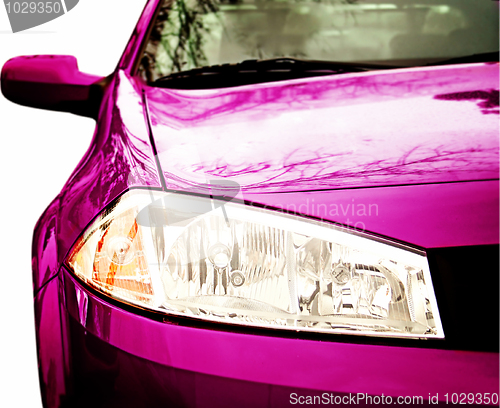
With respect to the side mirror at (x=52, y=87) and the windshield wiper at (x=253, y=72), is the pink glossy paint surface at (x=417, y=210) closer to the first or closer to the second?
the windshield wiper at (x=253, y=72)

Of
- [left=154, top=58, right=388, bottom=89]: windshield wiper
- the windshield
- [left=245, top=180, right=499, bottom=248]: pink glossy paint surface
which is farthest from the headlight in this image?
the windshield

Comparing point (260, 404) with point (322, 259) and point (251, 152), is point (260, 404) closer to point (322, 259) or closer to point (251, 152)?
point (322, 259)

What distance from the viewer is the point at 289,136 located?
1223mm

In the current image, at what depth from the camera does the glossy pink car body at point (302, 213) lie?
0.90m

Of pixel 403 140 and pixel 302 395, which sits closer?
pixel 302 395

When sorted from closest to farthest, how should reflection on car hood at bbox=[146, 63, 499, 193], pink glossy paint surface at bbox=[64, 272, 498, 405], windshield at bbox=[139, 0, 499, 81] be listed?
1. pink glossy paint surface at bbox=[64, 272, 498, 405]
2. reflection on car hood at bbox=[146, 63, 499, 193]
3. windshield at bbox=[139, 0, 499, 81]

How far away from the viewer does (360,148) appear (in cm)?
112

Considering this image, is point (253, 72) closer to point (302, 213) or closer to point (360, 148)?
point (360, 148)

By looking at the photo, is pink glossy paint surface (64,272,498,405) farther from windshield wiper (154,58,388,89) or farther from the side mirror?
A: the side mirror

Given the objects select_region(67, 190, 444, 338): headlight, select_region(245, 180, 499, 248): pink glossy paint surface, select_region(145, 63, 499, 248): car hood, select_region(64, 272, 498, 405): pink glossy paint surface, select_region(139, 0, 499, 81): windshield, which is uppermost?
select_region(139, 0, 499, 81): windshield

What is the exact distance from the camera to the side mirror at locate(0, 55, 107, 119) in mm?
1978

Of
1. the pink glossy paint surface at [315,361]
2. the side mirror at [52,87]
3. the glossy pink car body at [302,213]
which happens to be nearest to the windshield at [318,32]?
the side mirror at [52,87]

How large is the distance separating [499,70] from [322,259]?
3.12 feet

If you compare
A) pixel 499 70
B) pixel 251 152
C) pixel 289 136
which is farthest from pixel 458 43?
pixel 251 152
